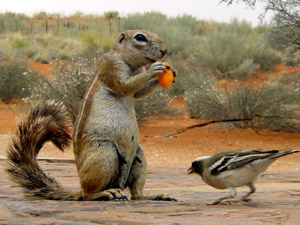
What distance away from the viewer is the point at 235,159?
5.23m

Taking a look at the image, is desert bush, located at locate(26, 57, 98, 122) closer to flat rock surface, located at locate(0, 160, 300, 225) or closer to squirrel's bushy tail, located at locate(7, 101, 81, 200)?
flat rock surface, located at locate(0, 160, 300, 225)

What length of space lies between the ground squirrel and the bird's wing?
764 mm

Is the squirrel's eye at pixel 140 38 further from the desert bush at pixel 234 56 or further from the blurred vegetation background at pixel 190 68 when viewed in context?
the desert bush at pixel 234 56

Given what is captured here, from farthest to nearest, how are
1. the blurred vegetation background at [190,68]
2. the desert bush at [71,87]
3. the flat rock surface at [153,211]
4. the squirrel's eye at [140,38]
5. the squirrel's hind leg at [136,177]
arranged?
the desert bush at [71,87] → the blurred vegetation background at [190,68] → the squirrel's eye at [140,38] → the squirrel's hind leg at [136,177] → the flat rock surface at [153,211]

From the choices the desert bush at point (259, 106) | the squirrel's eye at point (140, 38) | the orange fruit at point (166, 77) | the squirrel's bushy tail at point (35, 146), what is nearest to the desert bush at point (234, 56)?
the desert bush at point (259, 106)

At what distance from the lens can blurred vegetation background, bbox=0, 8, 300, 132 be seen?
1641cm

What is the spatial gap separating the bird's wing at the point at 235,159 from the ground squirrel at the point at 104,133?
30.1 inches

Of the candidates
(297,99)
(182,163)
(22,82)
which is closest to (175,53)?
(22,82)

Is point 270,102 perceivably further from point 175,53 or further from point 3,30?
point 3,30

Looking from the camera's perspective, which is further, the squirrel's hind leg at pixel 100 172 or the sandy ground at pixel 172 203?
the squirrel's hind leg at pixel 100 172

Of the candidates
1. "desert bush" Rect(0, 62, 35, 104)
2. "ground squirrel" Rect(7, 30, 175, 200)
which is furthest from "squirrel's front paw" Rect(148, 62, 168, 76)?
"desert bush" Rect(0, 62, 35, 104)

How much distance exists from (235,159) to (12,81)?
771 inches

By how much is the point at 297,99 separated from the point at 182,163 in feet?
19.5

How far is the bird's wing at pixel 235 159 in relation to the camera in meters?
5.12
